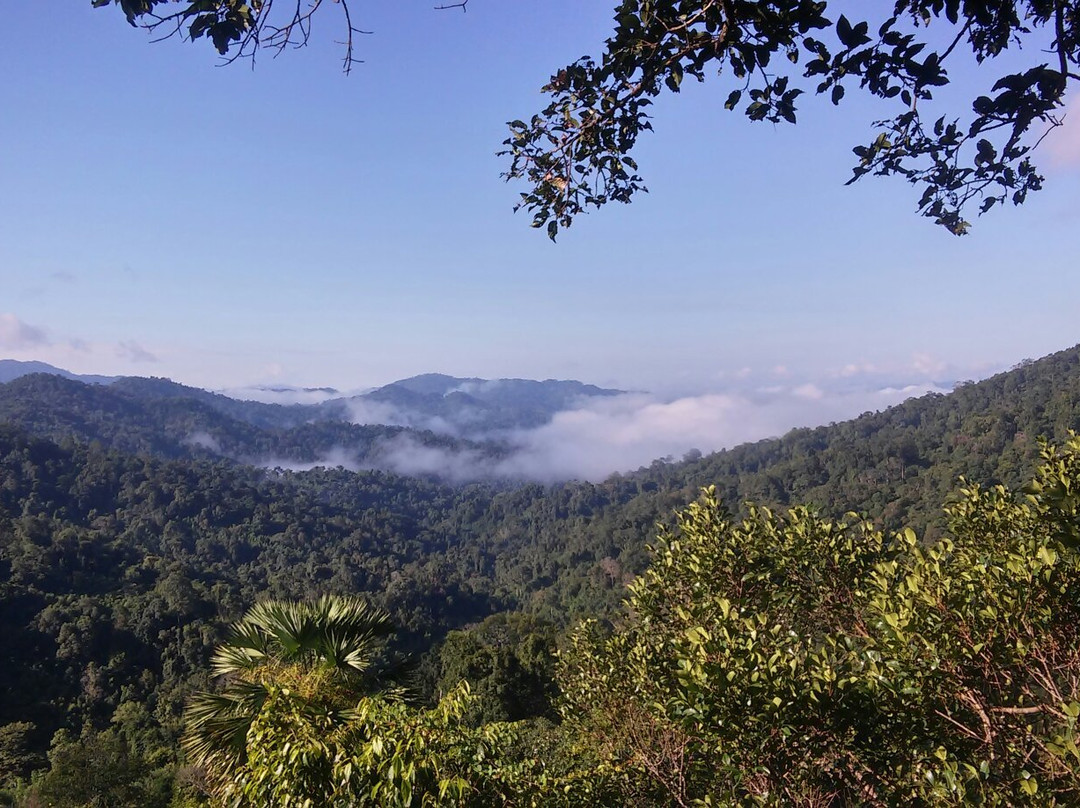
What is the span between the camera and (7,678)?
38.7 meters

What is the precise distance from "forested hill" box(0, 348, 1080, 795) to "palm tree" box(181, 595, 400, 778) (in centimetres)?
1263

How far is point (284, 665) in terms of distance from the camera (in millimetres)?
6852

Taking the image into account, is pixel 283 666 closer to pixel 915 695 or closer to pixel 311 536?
pixel 915 695

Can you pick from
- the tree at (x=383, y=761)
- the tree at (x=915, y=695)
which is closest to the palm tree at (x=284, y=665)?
the tree at (x=383, y=761)

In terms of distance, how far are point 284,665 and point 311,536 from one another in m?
101

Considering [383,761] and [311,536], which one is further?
[311,536]

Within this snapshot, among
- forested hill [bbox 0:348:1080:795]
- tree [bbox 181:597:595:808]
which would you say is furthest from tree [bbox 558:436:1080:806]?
forested hill [bbox 0:348:1080:795]

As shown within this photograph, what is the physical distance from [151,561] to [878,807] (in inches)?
2902

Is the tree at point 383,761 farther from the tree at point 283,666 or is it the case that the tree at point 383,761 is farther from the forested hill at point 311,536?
the forested hill at point 311,536

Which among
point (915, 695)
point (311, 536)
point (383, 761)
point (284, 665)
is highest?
point (915, 695)

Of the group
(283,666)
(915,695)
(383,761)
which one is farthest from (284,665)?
(915,695)

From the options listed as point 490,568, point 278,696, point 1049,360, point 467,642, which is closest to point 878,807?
point 278,696

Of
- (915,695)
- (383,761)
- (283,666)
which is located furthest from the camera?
(283,666)

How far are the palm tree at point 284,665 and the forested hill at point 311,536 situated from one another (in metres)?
12.6
